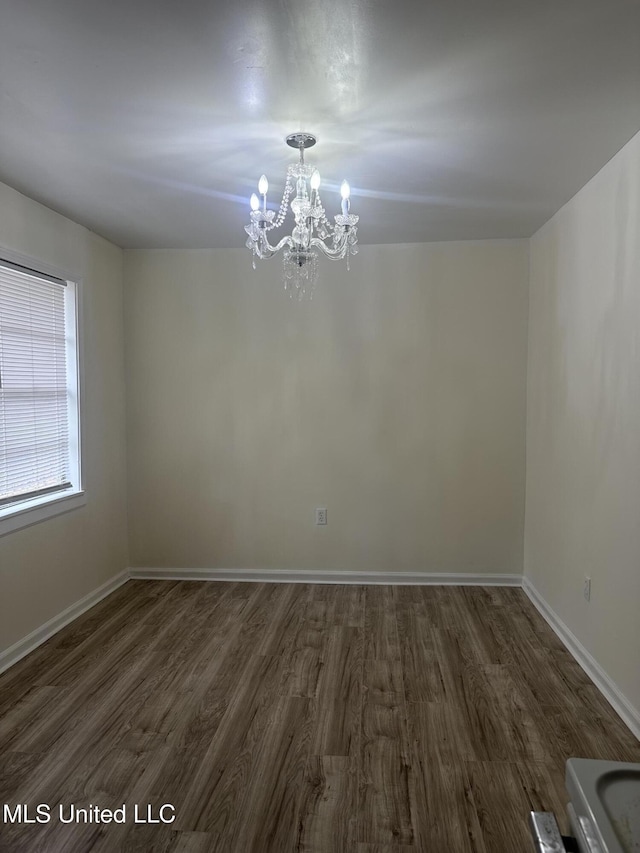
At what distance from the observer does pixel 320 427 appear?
409 centimetres

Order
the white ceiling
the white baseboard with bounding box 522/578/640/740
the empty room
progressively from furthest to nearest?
the white baseboard with bounding box 522/578/640/740 → the empty room → the white ceiling

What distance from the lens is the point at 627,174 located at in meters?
2.41

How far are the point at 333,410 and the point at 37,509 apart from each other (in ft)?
6.60

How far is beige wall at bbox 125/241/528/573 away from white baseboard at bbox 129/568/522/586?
0.18 feet

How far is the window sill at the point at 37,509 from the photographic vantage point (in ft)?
9.36

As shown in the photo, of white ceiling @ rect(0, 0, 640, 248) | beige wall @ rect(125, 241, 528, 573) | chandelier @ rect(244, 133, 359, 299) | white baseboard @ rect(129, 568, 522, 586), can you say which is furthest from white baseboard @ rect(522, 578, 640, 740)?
white ceiling @ rect(0, 0, 640, 248)

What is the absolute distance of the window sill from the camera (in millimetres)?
2854

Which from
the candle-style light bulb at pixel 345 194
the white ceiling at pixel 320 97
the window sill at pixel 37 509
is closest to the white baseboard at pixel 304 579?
the window sill at pixel 37 509

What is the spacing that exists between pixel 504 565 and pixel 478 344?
159cm

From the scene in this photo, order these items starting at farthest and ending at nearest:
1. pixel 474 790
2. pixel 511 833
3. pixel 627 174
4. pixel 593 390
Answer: pixel 593 390
pixel 627 174
pixel 474 790
pixel 511 833

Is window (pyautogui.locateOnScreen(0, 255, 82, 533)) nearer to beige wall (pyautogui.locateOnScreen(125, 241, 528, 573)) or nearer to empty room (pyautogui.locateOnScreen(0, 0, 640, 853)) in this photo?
empty room (pyautogui.locateOnScreen(0, 0, 640, 853))

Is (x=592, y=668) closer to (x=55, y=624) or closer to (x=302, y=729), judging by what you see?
(x=302, y=729)

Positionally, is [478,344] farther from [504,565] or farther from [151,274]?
[151,274]

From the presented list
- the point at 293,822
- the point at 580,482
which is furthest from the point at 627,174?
the point at 293,822
